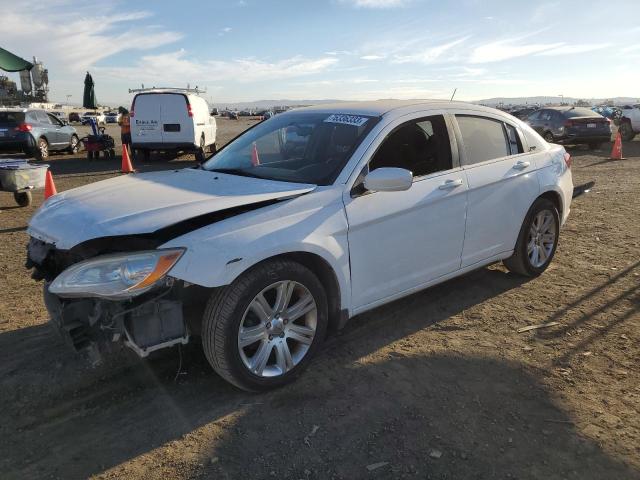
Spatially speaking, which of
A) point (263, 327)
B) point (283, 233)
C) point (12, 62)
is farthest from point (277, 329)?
point (12, 62)

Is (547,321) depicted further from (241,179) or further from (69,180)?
(69,180)

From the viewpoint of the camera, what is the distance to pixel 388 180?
3293mm

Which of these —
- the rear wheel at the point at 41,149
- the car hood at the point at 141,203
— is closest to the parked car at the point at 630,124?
the rear wheel at the point at 41,149

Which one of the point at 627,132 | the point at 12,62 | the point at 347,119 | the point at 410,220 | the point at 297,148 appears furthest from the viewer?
the point at 12,62

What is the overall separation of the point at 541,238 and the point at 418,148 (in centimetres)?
192

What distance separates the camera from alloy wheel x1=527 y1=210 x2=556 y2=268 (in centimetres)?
498

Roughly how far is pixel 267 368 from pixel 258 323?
31cm

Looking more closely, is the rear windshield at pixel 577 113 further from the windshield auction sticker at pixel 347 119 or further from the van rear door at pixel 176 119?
the windshield auction sticker at pixel 347 119

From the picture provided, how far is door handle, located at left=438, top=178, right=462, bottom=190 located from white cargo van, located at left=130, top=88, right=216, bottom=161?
11760 mm

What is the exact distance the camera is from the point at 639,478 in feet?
8.25

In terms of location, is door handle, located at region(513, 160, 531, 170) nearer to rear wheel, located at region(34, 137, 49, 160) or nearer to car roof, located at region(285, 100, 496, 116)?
car roof, located at region(285, 100, 496, 116)

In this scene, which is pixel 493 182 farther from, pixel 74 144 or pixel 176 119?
pixel 74 144

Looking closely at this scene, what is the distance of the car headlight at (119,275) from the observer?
108 inches

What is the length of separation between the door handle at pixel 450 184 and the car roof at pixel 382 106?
24.1 inches
